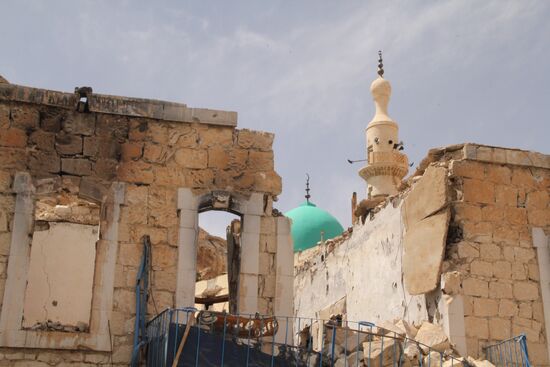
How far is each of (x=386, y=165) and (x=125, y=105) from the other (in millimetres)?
12275

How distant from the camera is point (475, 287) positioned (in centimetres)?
1121

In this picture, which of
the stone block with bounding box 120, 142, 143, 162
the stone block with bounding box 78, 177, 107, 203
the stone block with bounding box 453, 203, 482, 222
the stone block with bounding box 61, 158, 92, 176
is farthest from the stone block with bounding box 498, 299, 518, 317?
the stone block with bounding box 61, 158, 92, 176

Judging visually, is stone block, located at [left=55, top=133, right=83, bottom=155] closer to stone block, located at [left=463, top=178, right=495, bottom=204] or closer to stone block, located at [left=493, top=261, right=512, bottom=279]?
Answer: stone block, located at [left=463, top=178, right=495, bottom=204]

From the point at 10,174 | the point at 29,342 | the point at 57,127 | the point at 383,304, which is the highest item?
the point at 57,127

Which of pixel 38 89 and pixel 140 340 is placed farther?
pixel 38 89

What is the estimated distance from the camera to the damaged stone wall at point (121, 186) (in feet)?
32.0

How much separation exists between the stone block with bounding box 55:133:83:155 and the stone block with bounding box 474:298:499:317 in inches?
220

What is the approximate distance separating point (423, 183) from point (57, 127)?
17.2ft

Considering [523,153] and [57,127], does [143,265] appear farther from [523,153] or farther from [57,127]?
[523,153]

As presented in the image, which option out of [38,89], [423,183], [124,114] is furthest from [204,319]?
[423,183]

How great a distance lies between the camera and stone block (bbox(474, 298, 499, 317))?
1112 centimetres

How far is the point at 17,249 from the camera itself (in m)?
9.81

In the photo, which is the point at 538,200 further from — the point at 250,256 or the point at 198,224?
the point at 198,224

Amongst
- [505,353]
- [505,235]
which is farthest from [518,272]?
[505,353]
